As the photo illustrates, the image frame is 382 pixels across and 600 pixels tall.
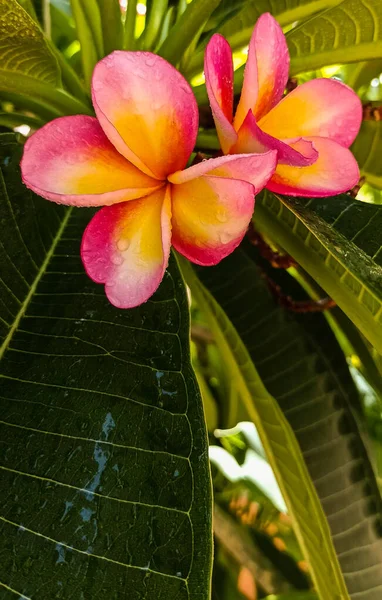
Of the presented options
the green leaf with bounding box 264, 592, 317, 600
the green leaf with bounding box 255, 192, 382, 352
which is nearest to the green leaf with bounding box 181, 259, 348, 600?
the green leaf with bounding box 255, 192, 382, 352

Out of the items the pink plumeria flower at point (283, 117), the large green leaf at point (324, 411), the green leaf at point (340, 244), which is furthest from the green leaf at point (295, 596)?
the pink plumeria flower at point (283, 117)

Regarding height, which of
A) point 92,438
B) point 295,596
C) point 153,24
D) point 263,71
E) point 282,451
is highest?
Answer: point 263,71

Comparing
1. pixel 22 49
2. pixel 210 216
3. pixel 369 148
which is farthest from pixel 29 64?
pixel 369 148

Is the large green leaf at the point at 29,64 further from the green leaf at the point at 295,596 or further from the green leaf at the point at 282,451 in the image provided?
the green leaf at the point at 295,596

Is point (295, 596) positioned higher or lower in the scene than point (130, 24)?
lower

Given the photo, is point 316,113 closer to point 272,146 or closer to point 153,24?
point 272,146

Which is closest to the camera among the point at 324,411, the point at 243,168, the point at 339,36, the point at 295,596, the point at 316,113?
the point at 243,168

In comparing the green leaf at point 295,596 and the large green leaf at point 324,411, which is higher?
Result: the large green leaf at point 324,411
